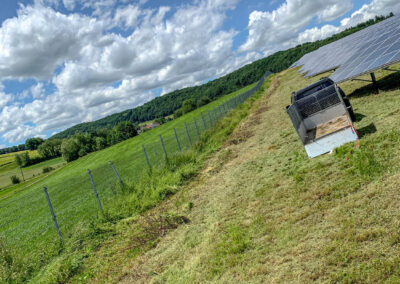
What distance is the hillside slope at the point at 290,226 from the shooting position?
3.63m

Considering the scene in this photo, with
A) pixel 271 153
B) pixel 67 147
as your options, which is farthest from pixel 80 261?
pixel 67 147

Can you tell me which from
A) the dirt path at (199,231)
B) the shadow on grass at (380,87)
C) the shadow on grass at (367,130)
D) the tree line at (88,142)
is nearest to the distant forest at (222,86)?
the tree line at (88,142)

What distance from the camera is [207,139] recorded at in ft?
56.3

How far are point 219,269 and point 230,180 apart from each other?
14.9ft

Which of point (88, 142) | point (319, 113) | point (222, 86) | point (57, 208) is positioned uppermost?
point (222, 86)

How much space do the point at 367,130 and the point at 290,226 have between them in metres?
4.62

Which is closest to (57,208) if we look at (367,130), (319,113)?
(319,113)

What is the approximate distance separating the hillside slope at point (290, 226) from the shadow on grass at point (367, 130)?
40mm

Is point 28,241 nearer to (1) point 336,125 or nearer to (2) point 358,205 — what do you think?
(2) point 358,205

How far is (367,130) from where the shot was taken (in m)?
7.46

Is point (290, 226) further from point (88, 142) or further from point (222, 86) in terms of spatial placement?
point (222, 86)

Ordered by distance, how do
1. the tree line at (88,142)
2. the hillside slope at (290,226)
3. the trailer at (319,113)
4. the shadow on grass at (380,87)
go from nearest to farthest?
the hillside slope at (290,226) < the trailer at (319,113) < the shadow on grass at (380,87) < the tree line at (88,142)

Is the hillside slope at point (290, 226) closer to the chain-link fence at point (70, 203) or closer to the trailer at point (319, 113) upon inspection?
the trailer at point (319, 113)

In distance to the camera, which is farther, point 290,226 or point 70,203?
point 70,203
